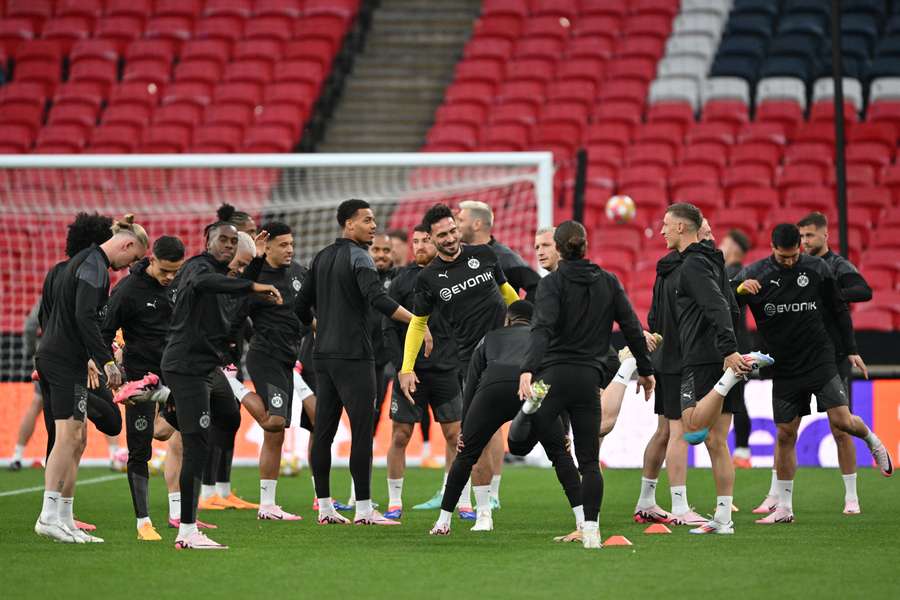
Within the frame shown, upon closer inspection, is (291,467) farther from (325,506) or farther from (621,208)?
(621,208)

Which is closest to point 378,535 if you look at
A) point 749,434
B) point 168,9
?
point 749,434

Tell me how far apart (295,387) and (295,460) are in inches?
124

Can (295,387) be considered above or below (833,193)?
below

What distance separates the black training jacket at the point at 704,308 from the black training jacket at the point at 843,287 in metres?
1.34

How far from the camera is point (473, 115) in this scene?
22406 mm

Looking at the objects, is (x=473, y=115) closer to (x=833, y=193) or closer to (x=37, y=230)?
(x=833, y=193)

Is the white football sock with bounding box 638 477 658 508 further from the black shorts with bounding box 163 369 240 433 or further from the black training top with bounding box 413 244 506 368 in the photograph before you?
the black shorts with bounding box 163 369 240 433

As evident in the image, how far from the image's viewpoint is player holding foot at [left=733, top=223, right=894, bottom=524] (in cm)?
989

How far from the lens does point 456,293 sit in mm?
9344

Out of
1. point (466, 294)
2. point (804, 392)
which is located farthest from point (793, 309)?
point (466, 294)

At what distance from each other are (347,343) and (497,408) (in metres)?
1.48

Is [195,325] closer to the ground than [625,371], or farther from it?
farther from it

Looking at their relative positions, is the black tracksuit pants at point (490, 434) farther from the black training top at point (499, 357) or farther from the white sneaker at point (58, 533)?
the white sneaker at point (58, 533)

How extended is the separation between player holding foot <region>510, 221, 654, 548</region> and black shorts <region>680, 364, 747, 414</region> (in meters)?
1.12
